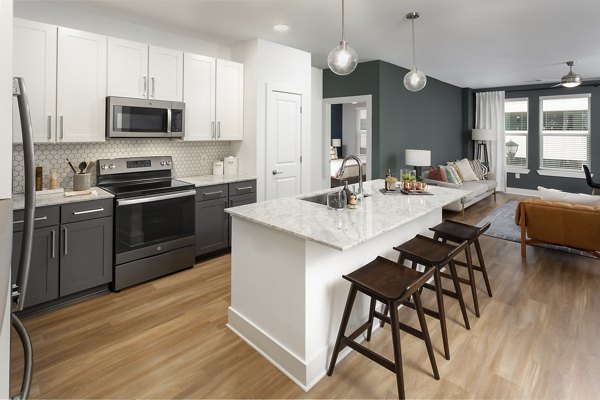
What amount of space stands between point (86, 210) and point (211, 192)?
124cm

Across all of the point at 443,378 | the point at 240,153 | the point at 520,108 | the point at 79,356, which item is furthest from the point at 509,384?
the point at 520,108

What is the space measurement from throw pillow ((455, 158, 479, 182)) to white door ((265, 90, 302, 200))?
4.32m

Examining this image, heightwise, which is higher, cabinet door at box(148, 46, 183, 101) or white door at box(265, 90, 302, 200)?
cabinet door at box(148, 46, 183, 101)

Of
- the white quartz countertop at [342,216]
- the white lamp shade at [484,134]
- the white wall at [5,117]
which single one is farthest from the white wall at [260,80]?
the white lamp shade at [484,134]

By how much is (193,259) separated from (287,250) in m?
1.99

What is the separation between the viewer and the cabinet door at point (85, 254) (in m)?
2.83

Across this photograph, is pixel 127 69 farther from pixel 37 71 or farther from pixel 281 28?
pixel 281 28

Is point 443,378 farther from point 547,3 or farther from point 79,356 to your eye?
point 547,3

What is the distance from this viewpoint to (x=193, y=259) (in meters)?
3.72

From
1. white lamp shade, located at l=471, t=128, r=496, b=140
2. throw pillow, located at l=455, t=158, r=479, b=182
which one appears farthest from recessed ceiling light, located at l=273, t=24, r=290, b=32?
white lamp shade, located at l=471, t=128, r=496, b=140

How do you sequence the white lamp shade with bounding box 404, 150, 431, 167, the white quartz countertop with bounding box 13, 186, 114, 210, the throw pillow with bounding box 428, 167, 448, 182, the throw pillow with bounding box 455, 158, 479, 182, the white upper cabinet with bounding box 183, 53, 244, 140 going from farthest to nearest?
the throw pillow with bounding box 455, 158, 479, 182 → the throw pillow with bounding box 428, 167, 448, 182 → the white lamp shade with bounding box 404, 150, 431, 167 → the white upper cabinet with bounding box 183, 53, 244, 140 → the white quartz countertop with bounding box 13, 186, 114, 210

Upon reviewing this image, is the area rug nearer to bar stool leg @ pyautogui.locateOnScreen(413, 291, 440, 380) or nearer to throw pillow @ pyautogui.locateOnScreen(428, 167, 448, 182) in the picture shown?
throw pillow @ pyautogui.locateOnScreen(428, 167, 448, 182)

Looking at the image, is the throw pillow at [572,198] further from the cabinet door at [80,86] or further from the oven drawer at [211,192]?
the cabinet door at [80,86]

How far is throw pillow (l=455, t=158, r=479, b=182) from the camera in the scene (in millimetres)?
7520
